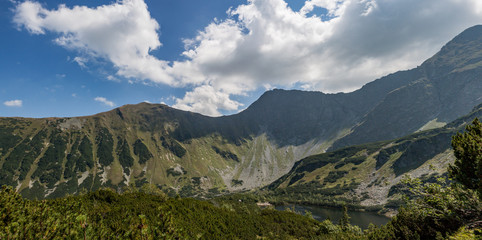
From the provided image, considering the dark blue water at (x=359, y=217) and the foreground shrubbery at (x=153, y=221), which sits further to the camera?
the dark blue water at (x=359, y=217)

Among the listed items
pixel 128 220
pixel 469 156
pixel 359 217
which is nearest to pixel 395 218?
pixel 469 156

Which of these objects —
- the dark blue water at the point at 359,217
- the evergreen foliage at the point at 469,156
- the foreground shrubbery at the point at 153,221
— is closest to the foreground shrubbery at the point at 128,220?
the foreground shrubbery at the point at 153,221

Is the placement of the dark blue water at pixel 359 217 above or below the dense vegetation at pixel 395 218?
below

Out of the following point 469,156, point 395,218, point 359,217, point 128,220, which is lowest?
point 359,217

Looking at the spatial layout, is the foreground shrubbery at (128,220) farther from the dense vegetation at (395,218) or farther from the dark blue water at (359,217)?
the dark blue water at (359,217)

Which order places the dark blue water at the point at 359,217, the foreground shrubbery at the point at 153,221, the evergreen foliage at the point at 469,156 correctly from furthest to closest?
the dark blue water at the point at 359,217, the evergreen foliage at the point at 469,156, the foreground shrubbery at the point at 153,221

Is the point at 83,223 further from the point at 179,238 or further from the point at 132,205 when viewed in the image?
the point at 132,205

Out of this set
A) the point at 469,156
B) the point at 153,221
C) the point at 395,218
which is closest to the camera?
the point at 469,156

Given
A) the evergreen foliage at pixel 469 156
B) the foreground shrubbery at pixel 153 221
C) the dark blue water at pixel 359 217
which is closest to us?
the foreground shrubbery at pixel 153 221

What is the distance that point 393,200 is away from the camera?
19288 cm

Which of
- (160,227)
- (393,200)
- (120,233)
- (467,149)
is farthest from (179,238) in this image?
(393,200)

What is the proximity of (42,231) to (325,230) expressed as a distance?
69002 mm

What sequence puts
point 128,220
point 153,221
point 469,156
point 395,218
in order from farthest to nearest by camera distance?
point 395,218
point 153,221
point 469,156
point 128,220

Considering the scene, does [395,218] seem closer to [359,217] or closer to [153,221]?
[153,221]
